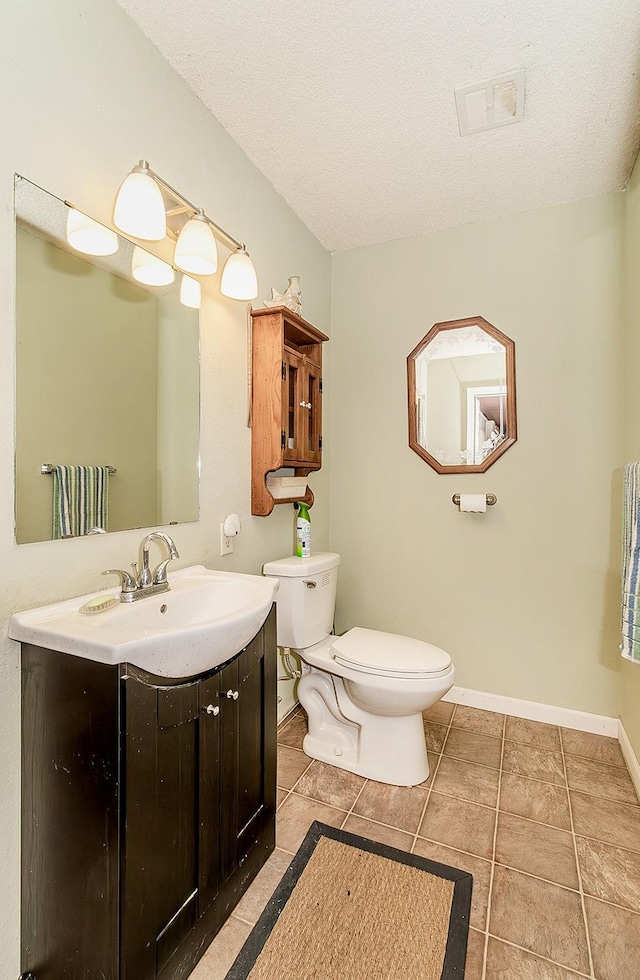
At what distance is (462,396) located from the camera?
234 cm

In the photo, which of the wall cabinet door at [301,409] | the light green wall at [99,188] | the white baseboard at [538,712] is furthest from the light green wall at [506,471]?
the light green wall at [99,188]

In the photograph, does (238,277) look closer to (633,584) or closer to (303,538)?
(303,538)

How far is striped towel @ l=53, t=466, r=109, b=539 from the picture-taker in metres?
1.10

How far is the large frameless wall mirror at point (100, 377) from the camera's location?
1.04 m

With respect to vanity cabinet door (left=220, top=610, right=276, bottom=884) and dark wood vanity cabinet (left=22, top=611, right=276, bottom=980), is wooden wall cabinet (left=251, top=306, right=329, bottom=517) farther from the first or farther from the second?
dark wood vanity cabinet (left=22, top=611, right=276, bottom=980)

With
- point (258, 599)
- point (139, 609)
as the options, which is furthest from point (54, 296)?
point (258, 599)

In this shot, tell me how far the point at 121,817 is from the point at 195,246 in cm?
147

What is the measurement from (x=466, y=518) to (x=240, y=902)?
1754mm

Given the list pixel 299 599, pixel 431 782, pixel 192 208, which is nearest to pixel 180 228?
pixel 192 208

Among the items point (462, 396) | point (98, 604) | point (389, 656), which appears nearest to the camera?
point (98, 604)

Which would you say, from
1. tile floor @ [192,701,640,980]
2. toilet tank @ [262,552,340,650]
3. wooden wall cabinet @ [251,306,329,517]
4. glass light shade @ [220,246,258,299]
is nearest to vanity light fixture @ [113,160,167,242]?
glass light shade @ [220,246,258,299]

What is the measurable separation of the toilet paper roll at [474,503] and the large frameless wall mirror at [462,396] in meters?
0.15

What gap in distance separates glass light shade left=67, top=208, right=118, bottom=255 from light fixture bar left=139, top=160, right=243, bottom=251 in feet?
0.66

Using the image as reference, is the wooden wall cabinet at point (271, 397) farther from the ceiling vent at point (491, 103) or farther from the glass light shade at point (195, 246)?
the ceiling vent at point (491, 103)
